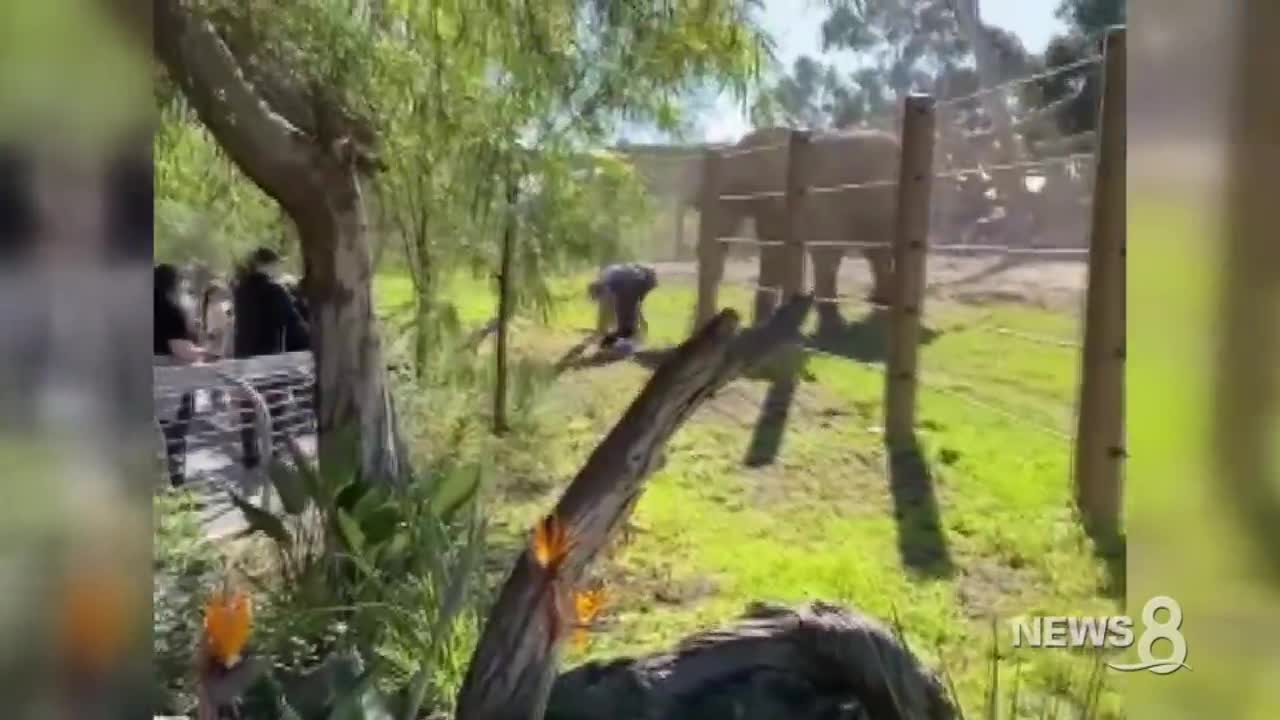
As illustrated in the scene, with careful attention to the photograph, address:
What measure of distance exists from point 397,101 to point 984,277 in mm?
942

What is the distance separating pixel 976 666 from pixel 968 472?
299 millimetres

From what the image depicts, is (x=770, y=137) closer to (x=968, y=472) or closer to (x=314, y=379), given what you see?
(x=968, y=472)

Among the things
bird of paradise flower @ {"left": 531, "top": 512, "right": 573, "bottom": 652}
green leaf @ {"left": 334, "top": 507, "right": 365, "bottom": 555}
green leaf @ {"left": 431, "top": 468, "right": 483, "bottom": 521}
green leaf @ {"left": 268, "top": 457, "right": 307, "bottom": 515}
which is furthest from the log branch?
green leaf @ {"left": 268, "top": 457, "right": 307, "bottom": 515}

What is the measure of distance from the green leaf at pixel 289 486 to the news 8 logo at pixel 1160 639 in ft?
4.14

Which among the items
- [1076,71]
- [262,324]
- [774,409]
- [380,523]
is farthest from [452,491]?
[1076,71]

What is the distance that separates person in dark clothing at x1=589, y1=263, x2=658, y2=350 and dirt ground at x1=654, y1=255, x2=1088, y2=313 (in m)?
0.03

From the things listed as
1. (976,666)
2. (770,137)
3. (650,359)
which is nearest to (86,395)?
(650,359)

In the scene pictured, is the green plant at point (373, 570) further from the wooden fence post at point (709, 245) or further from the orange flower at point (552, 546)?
the wooden fence post at point (709, 245)

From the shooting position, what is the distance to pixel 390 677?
7.01 ft

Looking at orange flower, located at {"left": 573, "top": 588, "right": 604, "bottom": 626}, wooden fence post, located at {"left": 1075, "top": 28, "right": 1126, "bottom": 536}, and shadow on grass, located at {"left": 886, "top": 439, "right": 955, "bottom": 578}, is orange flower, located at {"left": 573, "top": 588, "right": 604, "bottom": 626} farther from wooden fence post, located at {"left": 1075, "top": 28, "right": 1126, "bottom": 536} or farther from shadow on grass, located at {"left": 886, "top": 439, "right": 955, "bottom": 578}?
wooden fence post, located at {"left": 1075, "top": 28, "right": 1126, "bottom": 536}

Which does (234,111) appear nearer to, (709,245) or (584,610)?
(709,245)

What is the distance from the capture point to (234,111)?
218 cm

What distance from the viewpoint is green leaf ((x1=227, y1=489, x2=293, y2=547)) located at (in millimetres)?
2129

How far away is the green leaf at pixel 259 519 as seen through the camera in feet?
6.98
